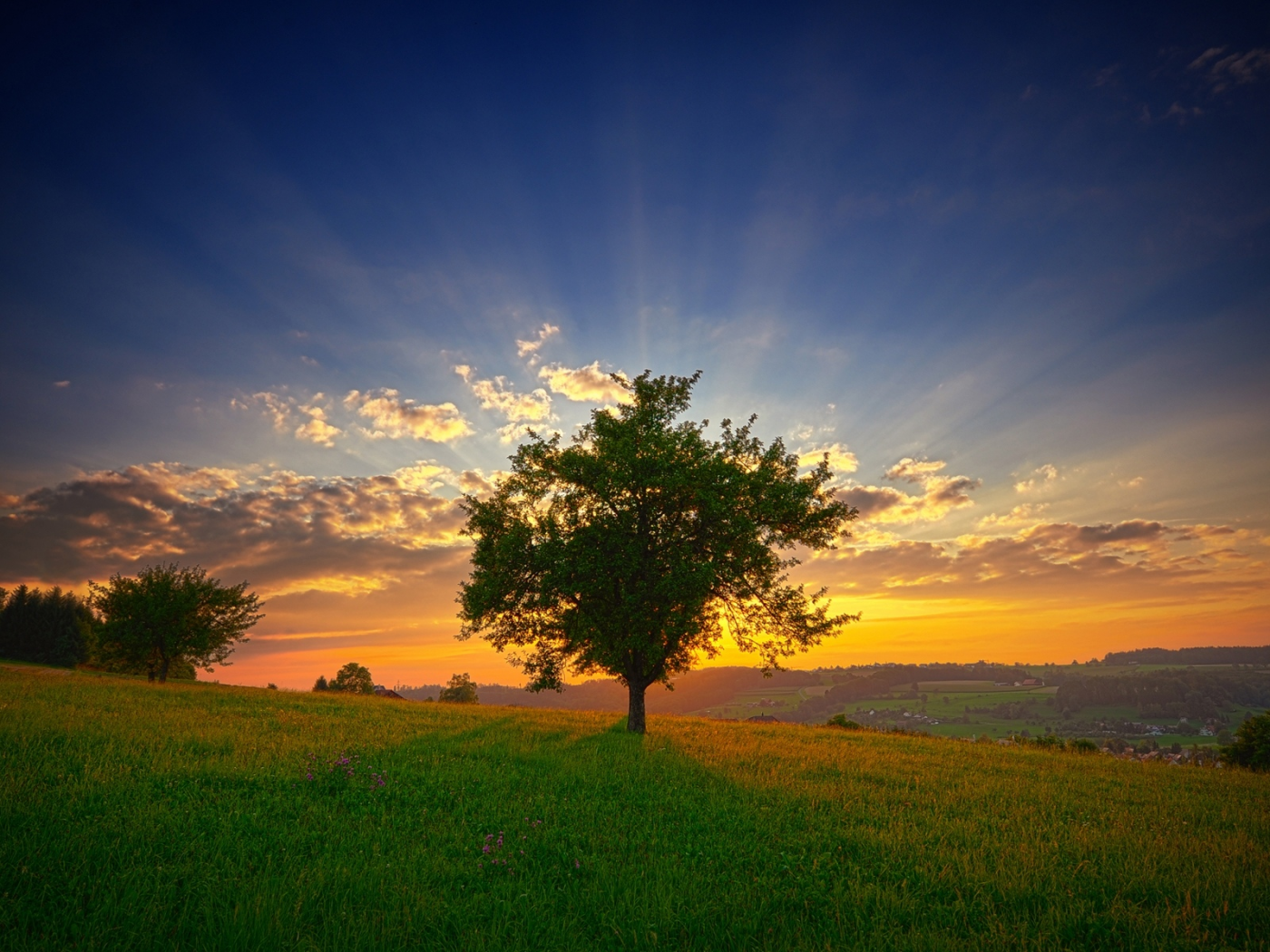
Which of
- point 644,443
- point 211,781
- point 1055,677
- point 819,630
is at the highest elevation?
point 644,443

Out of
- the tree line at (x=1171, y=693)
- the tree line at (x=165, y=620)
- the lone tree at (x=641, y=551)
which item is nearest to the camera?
the lone tree at (x=641, y=551)

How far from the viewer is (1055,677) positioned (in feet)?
607

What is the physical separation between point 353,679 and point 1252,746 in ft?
244

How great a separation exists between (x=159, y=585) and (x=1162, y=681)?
7158 inches

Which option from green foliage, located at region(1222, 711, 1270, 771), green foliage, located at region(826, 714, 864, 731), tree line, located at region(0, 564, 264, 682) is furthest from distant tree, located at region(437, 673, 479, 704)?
green foliage, located at region(1222, 711, 1270, 771)

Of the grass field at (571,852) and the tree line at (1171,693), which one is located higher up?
the grass field at (571,852)

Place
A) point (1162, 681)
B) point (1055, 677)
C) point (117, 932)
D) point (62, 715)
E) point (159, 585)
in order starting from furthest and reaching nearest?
1. point (1055, 677)
2. point (1162, 681)
3. point (159, 585)
4. point (62, 715)
5. point (117, 932)

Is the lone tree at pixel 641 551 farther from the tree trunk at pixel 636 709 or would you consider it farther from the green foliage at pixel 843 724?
the green foliage at pixel 843 724

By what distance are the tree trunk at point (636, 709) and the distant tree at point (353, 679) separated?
52279 mm

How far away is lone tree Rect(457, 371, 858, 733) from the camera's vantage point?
69.1 feet

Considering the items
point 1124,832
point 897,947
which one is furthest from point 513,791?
point 1124,832

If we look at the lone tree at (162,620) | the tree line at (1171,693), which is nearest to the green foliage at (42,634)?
the lone tree at (162,620)

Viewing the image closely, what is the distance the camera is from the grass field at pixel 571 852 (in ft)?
19.1

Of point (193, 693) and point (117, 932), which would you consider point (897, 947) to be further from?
point (193, 693)
